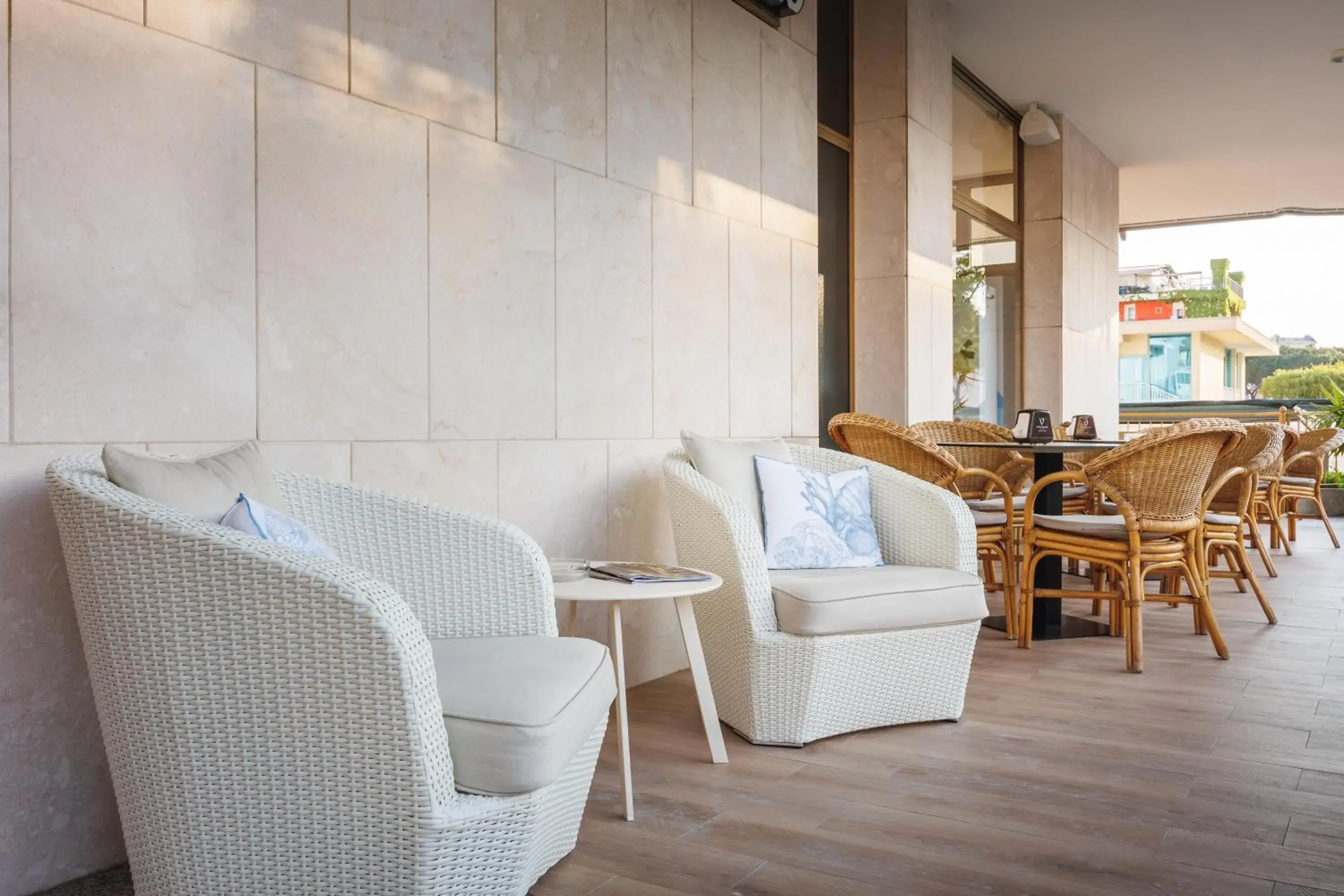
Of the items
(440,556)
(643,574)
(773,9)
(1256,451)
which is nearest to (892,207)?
(773,9)

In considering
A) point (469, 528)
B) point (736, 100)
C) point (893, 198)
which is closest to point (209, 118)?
point (469, 528)

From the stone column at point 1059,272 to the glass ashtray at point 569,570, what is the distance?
6.66m

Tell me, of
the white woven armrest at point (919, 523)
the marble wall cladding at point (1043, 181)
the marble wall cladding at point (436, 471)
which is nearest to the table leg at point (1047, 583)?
the white woven armrest at point (919, 523)

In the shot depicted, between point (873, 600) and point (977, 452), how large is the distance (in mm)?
2693

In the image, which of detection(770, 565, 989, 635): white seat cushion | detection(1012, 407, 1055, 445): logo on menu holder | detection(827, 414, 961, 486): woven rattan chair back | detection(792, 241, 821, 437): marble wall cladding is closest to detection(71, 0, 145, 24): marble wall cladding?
detection(770, 565, 989, 635): white seat cushion

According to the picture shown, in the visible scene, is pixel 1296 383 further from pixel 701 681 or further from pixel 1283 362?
pixel 701 681

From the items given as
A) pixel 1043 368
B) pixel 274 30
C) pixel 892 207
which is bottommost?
pixel 1043 368

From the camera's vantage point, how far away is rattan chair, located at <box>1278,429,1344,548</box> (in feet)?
25.5

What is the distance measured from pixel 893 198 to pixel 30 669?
4811mm

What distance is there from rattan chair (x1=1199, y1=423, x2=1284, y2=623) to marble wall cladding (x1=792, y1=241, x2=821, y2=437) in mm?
1636

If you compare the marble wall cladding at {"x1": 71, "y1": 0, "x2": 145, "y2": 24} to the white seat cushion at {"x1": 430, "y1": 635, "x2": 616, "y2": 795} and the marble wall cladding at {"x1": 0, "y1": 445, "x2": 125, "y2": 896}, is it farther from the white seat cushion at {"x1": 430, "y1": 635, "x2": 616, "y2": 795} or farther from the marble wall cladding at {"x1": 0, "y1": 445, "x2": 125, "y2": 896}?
the white seat cushion at {"x1": 430, "y1": 635, "x2": 616, "y2": 795}

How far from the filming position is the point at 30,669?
2.06 meters

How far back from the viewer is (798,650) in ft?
9.52

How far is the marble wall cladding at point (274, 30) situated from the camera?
91.3 inches
